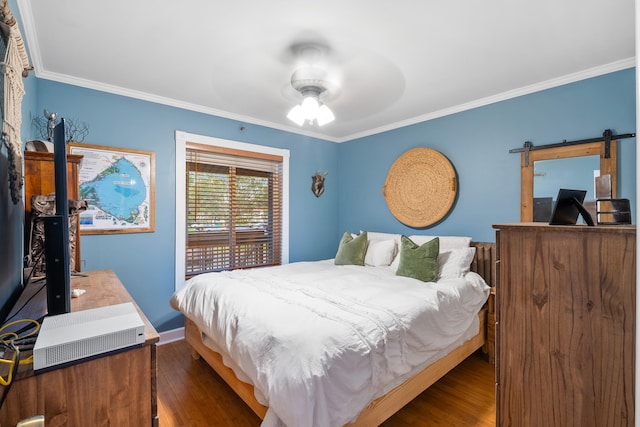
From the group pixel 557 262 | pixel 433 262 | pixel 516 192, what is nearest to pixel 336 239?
pixel 433 262

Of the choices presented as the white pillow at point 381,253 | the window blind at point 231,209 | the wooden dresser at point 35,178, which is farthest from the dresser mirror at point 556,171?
the wooden dresser at point 35,178

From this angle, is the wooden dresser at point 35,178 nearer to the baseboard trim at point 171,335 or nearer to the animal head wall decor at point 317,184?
the baseboard trim at point 171,335

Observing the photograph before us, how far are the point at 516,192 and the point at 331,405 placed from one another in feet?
8.56

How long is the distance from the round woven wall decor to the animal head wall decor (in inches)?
37.4

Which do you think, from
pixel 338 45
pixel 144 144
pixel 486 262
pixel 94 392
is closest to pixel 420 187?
pixel 486 262

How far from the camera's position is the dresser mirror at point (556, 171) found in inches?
93.4

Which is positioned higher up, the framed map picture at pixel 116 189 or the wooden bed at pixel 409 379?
the framed map picture at pixel 116 189

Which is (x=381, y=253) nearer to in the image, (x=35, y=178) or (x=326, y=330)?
(x=326, y=330)

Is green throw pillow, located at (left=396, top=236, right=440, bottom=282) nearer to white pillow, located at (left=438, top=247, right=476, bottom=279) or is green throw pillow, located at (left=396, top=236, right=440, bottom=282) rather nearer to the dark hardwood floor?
white pillow, located at (left=438, top=247, right=476, bottom=279)

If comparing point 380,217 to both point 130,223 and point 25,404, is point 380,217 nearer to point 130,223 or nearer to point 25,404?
point 130,223

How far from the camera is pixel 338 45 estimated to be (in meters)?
2.05

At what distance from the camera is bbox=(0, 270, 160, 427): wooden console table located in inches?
32.7

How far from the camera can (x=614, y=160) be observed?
7.57 ft

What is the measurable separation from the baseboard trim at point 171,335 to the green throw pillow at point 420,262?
2383 mm
